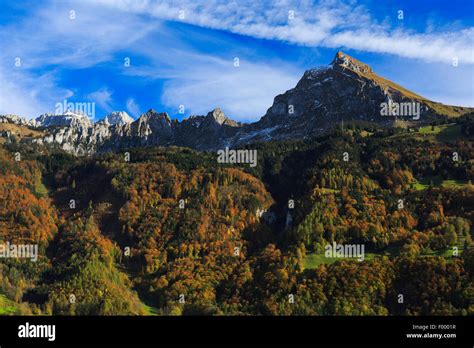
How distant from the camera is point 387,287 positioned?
194 meters
